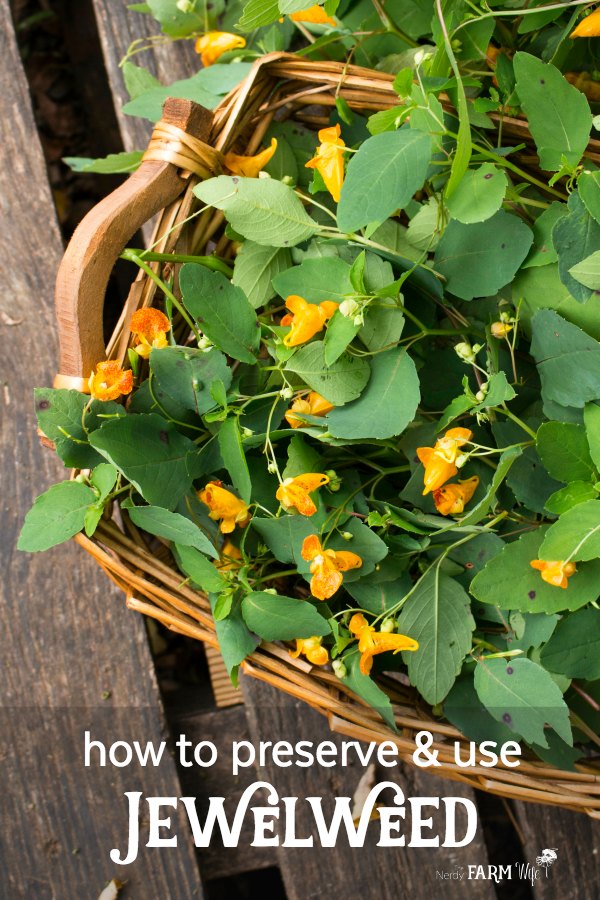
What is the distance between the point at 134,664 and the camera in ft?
2.87

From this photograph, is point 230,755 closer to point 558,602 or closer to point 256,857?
point 256,857

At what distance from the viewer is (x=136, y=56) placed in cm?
87

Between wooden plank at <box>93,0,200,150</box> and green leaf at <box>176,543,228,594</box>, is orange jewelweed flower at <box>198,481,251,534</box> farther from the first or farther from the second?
wooden plank at <box>93,0,200,150</box>

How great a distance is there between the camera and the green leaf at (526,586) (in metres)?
0.60

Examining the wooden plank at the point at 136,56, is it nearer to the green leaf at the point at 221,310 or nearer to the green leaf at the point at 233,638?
the green leaf at the point at 221,310

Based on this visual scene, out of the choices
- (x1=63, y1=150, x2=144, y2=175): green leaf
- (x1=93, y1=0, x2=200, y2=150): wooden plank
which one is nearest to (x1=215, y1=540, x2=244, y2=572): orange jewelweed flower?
(x1=63, y1=150, x2=144, y2=175): green leaf

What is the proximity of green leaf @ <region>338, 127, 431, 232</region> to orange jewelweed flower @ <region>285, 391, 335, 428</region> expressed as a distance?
5.3 inches

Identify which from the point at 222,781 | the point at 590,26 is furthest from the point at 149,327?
the point at 222,781

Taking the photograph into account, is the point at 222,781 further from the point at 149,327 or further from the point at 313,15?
the point at 313,15

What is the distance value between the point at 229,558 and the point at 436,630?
6.6 inches

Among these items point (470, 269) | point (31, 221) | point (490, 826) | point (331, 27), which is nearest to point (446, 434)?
point (470, 269)

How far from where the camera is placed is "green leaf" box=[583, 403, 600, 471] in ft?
1.89

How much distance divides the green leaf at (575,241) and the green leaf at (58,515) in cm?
37

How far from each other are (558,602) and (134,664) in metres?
0.45
